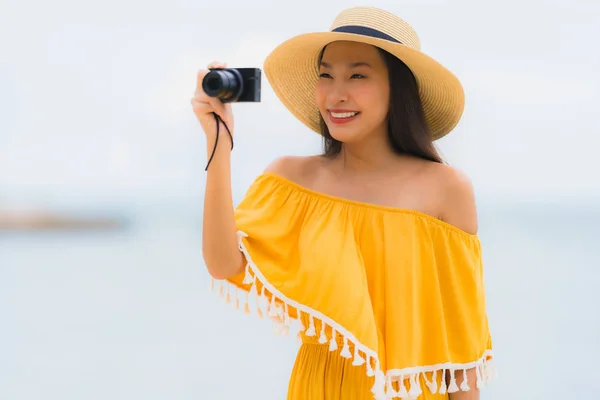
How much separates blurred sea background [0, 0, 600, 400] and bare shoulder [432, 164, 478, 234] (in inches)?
7.5

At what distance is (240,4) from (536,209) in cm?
458

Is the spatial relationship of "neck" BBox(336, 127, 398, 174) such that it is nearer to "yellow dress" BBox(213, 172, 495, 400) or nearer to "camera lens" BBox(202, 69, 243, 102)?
"yellow dress" BBox(213, 172, 495, 400)

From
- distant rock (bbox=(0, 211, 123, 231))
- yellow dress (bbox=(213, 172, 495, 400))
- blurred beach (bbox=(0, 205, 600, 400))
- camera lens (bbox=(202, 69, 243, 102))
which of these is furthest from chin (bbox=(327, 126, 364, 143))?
distant rock (bbox=(0, 211, 123, 231))

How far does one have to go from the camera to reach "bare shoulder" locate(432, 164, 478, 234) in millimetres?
1300

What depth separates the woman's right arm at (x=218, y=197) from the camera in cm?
116

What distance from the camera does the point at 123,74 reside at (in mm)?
7723

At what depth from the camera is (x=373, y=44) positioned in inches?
49.7

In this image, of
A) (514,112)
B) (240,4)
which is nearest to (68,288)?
(240,4)

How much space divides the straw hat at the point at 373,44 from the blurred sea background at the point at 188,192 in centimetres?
11

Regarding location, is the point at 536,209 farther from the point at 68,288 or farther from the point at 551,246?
the point at 68,288

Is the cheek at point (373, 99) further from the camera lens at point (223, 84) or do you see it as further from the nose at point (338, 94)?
the camera lens at point (223, 84)

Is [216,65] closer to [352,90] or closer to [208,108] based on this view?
[208,108]

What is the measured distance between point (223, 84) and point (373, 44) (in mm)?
279

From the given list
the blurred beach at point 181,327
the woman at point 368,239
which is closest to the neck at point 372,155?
the woman at point 368,239
